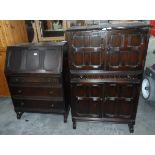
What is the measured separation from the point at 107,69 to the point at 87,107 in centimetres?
81

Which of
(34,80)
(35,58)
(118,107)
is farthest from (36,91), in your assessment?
(118,107)

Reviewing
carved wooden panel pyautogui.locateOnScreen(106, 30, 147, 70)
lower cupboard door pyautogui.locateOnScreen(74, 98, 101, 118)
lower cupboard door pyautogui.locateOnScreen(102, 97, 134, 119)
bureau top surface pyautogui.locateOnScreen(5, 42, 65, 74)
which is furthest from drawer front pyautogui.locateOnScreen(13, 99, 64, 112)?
carved wooden panel pyautogui.locateOnScreen(106, 30, 147, 70)

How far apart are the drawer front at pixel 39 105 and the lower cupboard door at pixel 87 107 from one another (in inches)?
14.2

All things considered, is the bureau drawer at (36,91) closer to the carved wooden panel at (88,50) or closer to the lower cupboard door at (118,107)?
the carved wooden panel at (88,50)

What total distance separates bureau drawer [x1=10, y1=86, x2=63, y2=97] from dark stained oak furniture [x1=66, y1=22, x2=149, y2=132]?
363 millimetres

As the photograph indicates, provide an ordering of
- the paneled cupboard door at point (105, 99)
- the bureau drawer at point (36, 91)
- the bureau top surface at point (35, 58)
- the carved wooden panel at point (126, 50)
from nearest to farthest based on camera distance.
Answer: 1. the carved wooden panel at point (126, 50)
2. the paneled cupboard door at point (105, 99)
3. the bureau top surface at point (35, 58)
4. the bureau drawer at point (36, 91)

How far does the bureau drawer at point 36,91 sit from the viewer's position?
286 centimetres

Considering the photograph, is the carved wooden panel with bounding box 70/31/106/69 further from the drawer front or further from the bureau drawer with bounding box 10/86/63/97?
the drawer front

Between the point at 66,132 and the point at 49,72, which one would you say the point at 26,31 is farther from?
the point at 66,132

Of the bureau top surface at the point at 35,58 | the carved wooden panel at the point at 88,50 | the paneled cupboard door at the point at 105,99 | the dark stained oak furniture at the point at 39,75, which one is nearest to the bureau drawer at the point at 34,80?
the dark stained oak furniture at the point at 39,75

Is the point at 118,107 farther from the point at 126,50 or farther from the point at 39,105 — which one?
the point at 39,105

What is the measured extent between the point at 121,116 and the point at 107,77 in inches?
31.2

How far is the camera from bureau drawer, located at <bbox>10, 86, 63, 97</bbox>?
2863mm

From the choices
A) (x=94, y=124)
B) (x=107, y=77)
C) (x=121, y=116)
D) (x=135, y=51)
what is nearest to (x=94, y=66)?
(x=107, y=77)
